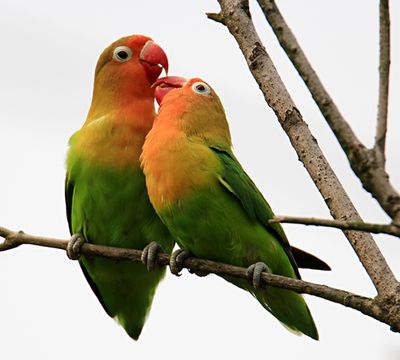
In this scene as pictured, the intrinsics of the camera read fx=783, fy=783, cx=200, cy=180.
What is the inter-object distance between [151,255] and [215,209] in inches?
19.4

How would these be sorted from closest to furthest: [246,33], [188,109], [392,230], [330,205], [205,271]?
[392,230]
[330,205]
[246,33]
[205,271]
[188,109]

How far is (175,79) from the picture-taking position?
5262 millimetres

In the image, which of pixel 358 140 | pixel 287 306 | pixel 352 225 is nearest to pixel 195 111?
pixel 287 306

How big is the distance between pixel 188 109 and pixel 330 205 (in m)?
1.71

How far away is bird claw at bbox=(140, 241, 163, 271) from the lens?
15.1ft

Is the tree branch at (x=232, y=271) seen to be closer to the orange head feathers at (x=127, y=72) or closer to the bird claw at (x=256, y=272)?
the bird claw at (x=256, y=272)

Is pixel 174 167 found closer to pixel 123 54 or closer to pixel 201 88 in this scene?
pixel 201 88

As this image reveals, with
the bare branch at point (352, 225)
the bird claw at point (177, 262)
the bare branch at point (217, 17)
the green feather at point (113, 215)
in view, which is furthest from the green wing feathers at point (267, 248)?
the bare branch at point (352, 225)

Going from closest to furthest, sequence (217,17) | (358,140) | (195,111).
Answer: (358,140), (217,17), (195,111)

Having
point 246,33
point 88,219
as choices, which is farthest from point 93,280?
point 246,33

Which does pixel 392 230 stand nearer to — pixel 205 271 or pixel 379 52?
pixel 379 52

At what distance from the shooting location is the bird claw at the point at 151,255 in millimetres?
4590

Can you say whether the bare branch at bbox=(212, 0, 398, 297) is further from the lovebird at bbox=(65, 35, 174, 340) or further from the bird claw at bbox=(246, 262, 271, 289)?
the lovebird at bbox=(65, 35, 174, 340)

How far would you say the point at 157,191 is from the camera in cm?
449
